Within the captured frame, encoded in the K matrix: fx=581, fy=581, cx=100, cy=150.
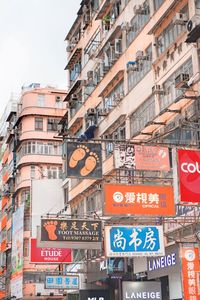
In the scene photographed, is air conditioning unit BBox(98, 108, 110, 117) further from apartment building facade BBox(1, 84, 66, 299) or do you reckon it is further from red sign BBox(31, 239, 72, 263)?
apartment building facade BBox(1, 84, 66, 299)

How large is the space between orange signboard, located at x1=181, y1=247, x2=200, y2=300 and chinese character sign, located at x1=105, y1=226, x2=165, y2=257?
0.70 meters

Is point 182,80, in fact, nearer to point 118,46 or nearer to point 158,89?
point 158,89

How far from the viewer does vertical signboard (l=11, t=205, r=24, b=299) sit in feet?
118

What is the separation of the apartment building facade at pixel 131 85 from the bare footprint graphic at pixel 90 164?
0.98ft

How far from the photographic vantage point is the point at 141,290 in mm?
18188

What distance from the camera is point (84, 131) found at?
91.3 feet

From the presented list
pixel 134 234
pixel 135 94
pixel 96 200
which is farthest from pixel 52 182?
pixel 134 234

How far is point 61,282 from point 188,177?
10.7 metres

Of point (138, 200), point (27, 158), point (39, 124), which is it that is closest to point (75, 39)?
point (39, 124)

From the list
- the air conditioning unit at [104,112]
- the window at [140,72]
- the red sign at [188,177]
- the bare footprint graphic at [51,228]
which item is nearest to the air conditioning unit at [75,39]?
the air conditioning unit at [104,112]

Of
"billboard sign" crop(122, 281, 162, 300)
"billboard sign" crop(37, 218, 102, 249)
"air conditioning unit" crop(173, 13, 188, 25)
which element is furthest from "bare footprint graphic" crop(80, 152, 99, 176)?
"air conditioning unit" crop(173, 13, 188, 25)

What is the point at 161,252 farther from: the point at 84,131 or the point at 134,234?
the point at 84,131

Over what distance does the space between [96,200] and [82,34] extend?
373 inches

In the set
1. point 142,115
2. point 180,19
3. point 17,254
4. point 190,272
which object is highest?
point 180,19
